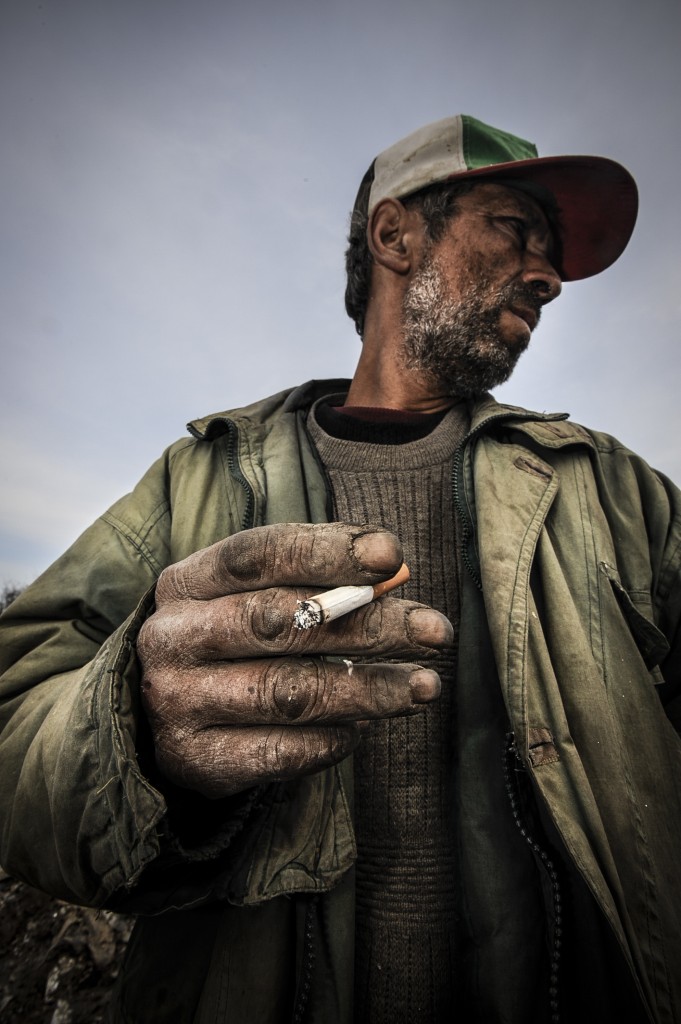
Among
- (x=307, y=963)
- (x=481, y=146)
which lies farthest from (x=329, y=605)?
(x=481, y=146)

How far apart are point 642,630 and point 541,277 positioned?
1731 millimetres

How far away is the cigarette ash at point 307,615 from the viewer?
2.67ft

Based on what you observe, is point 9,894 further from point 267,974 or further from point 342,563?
point 342,563

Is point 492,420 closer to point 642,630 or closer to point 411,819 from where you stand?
point 642,630

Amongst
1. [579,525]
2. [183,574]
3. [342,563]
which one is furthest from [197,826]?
[579,525]

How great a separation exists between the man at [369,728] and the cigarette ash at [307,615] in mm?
45

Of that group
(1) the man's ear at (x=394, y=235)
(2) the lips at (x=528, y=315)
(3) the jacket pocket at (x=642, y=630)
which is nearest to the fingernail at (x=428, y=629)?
(3) the jacket pocket at (x=642, y=630)

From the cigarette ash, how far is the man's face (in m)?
1.78

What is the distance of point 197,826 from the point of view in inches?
45.4

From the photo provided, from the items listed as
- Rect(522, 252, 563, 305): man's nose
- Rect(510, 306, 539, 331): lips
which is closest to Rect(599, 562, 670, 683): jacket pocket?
Rect(510, 306, 539, 331): lips

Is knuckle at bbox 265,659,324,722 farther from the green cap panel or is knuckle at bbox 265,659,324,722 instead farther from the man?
the green cap panel

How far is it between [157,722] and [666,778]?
4.74 feet

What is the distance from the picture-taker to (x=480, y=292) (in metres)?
2.25

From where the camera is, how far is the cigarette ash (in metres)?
0.81
